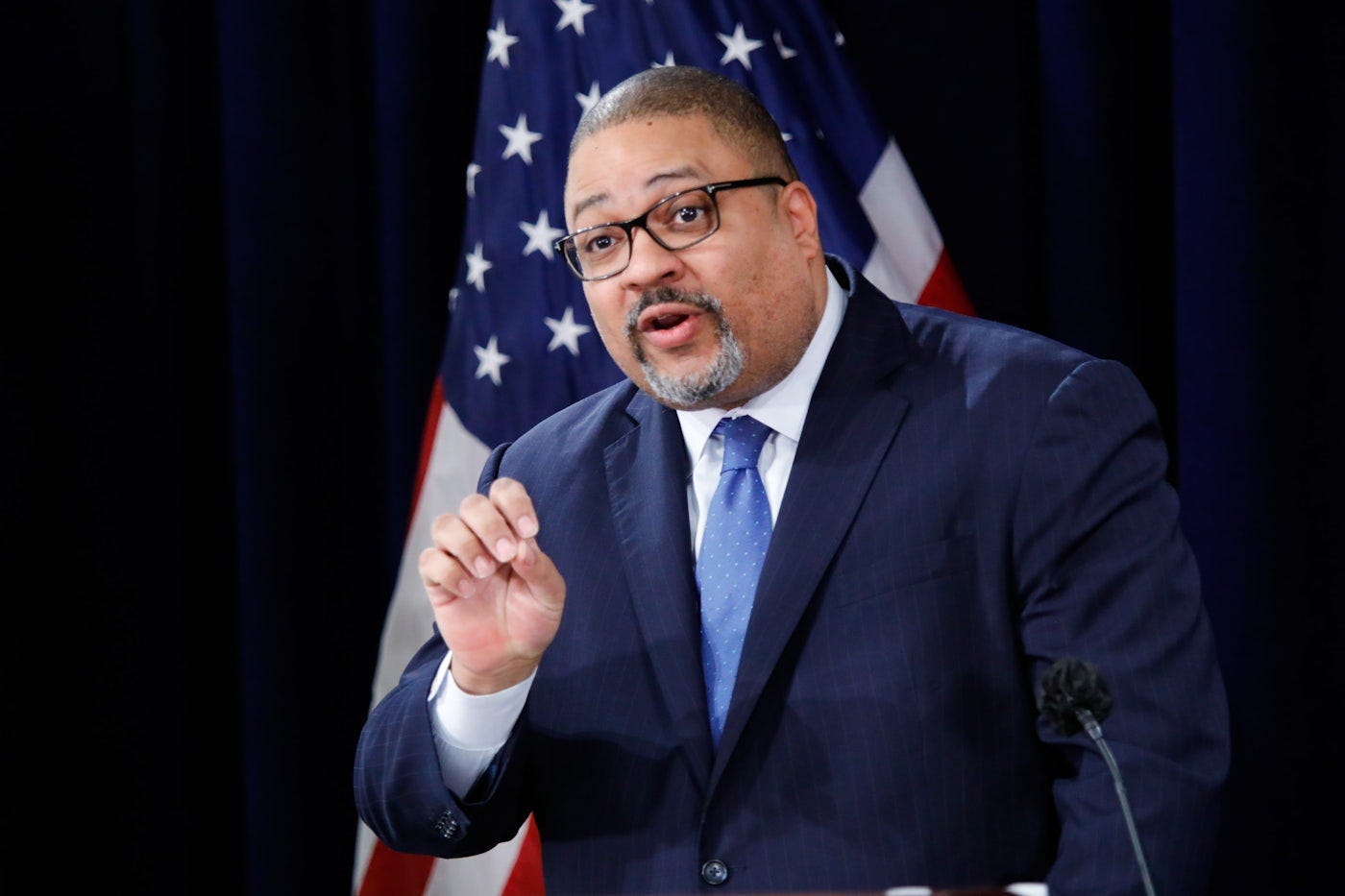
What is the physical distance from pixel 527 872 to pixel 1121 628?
4.34ft

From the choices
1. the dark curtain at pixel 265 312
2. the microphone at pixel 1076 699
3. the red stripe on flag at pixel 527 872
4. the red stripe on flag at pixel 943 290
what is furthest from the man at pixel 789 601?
the dark curtain at pixel 265 312

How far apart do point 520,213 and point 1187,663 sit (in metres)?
1.51

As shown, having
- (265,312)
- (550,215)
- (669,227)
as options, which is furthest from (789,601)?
(265,312)

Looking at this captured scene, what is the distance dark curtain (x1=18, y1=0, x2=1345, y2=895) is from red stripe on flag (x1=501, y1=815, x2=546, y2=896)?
63 centimetres

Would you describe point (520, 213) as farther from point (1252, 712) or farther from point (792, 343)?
point (1252, 712)

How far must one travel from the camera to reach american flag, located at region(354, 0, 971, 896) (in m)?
2.56

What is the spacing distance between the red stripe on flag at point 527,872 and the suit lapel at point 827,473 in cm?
99

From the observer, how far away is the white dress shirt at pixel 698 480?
175 centimetres

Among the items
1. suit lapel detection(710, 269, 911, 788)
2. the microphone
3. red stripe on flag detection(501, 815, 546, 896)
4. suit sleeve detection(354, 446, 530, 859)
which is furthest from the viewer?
red stripe on flag detection(501, 815, 546, 896)

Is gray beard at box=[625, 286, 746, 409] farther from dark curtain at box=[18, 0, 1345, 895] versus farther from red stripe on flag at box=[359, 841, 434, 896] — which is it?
red stripe on flag at box=[359, 841, 434, 896]

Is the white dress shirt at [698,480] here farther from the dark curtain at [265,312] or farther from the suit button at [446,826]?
the dark curtain at [265,312]

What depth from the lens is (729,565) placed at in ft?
5.77

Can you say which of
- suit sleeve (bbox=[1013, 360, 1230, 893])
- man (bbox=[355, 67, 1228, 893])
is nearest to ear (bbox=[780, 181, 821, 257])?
man (bbox=[355, 67, 1228, 893])

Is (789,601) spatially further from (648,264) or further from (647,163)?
(647,163)
